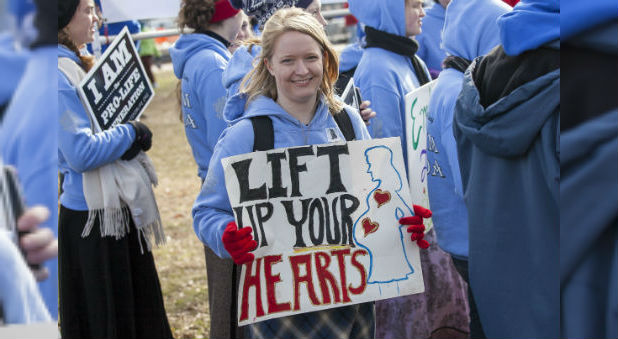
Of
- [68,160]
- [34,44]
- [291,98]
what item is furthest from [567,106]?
[68,160]

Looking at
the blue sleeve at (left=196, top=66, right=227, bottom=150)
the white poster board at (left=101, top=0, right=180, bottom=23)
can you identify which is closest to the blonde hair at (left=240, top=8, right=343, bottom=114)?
the blue sleeve at (left=196, top=66, right=227, bottom=150)

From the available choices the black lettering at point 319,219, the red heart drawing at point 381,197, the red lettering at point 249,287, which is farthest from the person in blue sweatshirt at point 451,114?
the red lettering at point 249,287

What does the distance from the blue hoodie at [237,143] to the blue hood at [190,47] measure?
1303 millimetres

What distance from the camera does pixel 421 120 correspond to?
300 centimetres

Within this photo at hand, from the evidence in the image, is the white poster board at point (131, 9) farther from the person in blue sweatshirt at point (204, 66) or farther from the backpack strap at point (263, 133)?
the backpack strap at point (263, 133)

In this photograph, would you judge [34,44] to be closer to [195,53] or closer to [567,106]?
[567,106]

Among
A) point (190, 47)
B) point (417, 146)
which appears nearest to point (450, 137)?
point (417, 146)

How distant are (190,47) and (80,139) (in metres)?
0.81

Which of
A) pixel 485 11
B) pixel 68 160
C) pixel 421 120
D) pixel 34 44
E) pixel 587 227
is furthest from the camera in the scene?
pixel 68 160

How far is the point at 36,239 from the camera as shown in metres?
1.24

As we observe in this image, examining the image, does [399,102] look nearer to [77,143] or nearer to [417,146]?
[417,146]

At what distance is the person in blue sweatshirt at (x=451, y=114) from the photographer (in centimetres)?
268

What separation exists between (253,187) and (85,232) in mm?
1521

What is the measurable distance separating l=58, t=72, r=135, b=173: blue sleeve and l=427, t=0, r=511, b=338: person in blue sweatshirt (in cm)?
153
